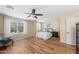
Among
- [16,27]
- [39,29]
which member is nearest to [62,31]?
[39,29]

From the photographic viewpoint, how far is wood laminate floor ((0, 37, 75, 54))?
8.21 ft

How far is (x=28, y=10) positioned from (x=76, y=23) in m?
1.29

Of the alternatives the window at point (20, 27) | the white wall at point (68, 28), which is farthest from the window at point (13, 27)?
the white wall at point (68, 28)

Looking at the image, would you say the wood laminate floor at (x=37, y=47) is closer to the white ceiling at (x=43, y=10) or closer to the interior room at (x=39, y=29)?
the interior room at (x=39, y=29)

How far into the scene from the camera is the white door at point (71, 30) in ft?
8.46

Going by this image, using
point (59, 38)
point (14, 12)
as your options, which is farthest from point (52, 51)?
point (14, 12)

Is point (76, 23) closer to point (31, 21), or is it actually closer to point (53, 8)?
point (53, 8)

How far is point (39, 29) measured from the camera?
2725mm

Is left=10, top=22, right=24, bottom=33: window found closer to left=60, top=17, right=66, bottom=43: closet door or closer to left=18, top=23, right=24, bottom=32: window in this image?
left=18, top=23, right=24, bottom=32: window

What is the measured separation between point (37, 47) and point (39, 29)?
49 centimetres

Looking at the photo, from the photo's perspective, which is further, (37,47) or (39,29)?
(39,29)

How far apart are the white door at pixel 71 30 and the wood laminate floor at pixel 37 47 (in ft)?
0.51

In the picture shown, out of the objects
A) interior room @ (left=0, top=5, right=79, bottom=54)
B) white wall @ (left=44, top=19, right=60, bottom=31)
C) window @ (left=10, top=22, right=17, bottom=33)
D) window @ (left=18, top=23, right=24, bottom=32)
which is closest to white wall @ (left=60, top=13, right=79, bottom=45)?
interior room @ (left=0, top=5, right=79, bottom=54)

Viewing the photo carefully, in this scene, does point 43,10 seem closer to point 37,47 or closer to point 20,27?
point 20,27
